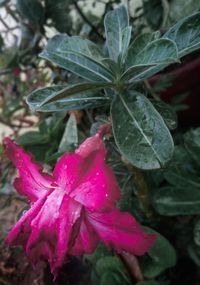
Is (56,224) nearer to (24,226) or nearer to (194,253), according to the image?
(24,226)

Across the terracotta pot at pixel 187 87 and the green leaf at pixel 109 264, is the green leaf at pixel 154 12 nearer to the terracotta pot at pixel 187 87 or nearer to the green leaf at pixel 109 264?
the terracotta pot at pixel 187 87

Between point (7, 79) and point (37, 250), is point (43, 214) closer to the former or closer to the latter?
point (37, 250)

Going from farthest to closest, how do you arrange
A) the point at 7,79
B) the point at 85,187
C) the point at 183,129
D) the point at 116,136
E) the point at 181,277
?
1. the point at 7,79
2. the point at 183,129
3. the point at 181,277
4. the point at 116,136
5. the point at 85,187

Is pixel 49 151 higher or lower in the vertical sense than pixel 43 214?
higher

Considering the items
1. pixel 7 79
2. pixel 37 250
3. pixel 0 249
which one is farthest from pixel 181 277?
pixel 7 79

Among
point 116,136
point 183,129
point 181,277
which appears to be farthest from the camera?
point 183,129

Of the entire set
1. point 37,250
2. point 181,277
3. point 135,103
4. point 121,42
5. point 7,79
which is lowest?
point 181,277

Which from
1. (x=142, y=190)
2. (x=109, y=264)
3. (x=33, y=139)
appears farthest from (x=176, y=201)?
(x=33, y=139)

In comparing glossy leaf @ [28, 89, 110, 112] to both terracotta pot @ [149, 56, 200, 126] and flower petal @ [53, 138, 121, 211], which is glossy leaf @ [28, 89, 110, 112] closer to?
flower petal @ [53, 138, 121, 211]
